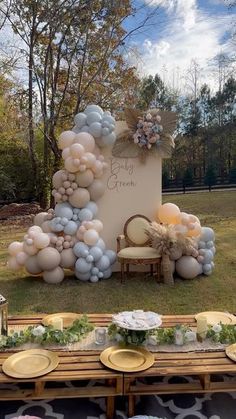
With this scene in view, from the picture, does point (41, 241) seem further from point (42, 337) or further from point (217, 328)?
point (217, 328)

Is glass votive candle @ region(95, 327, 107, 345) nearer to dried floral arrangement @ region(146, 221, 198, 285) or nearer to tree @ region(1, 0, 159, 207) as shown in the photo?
dried floral arrangement @ region(146, 221, 198, 285)

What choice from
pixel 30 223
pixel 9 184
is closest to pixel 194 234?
pixel 30 223

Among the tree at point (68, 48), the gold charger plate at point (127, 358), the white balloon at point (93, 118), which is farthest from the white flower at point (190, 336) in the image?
the tree at point (68, 48)

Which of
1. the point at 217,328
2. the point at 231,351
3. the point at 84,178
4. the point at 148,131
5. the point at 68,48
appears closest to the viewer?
the point at 231,351

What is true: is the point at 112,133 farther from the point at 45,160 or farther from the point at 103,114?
the point at 45,160

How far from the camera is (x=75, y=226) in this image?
16.3 feet

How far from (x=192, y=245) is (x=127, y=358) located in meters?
2.83

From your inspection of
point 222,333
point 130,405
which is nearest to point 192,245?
point 222,333

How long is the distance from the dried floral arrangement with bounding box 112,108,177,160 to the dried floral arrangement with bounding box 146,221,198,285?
1072 millimetres

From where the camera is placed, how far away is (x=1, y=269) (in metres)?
5.70

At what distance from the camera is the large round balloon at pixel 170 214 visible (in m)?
5.10

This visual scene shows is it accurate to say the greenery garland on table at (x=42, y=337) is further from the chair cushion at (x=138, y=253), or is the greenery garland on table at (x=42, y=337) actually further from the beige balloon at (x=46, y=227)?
the beige balloon at (x=46, y=227)

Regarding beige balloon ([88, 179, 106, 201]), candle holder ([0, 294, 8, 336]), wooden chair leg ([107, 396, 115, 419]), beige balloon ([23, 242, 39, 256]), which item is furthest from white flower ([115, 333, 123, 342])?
Answer: beige balloon ([88, 179, 106, 201])

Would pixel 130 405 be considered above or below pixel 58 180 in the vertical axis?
below
